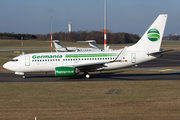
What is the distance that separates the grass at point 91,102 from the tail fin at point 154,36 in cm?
799

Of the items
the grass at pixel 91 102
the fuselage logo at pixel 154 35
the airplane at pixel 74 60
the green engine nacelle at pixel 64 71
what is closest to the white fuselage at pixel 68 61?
the airplane at pixel 74 60

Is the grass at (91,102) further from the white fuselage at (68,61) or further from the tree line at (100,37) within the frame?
the tree line at (100,37)

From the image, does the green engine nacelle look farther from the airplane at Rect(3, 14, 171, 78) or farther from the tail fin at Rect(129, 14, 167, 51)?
the tail fin at Rect(129, 14, 167, 51)

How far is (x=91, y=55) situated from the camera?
1112 inches

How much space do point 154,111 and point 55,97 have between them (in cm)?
757

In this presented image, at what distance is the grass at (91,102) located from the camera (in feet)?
41.5

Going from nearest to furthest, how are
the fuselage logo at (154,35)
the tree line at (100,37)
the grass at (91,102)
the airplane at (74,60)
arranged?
the grass at (91,102) < the airplane at (74,60) < the fuselage logo at (154,35) < the tree line at (100,37)

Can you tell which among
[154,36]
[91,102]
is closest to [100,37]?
[154,36]

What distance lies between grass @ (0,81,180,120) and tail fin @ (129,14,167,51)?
7985mm

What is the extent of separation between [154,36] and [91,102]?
16.5 metres

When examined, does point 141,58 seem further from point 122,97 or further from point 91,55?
point 122,97

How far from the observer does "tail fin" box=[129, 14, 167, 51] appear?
93.5 feet

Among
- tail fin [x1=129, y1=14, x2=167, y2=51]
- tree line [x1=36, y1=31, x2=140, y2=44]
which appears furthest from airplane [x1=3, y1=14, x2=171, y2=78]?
tree line [x1=36, y1=31, x2=140, y2=44]

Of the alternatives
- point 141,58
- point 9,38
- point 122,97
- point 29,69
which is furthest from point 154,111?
point 9,38
